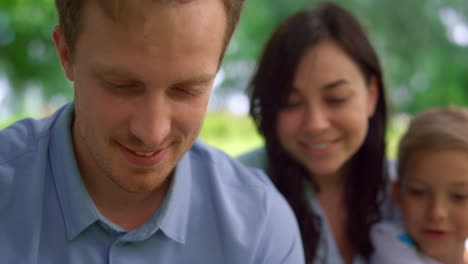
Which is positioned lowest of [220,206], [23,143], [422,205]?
[422,205]

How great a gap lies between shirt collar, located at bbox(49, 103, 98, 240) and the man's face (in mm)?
111

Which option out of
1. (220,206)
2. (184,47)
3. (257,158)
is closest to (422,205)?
(257,158)

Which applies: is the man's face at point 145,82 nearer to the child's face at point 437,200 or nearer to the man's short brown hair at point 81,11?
the man's short brown hair at point 81,11

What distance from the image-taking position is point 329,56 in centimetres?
182

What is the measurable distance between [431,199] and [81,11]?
4.61 ft

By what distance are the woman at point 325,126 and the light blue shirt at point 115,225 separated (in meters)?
0.51

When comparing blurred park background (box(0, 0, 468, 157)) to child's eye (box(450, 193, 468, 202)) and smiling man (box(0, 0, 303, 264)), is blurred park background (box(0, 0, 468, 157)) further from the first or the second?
smiling man (box(0, 0, 303, 264))

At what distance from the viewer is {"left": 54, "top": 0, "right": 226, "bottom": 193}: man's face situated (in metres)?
1.00

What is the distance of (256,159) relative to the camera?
2.13 m

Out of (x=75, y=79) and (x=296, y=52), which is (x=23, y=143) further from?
(x=296, y=52)

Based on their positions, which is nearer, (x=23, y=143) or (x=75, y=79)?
(x=75, y=79)

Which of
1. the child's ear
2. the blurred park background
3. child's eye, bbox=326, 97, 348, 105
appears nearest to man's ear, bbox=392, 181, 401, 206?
the child's ear

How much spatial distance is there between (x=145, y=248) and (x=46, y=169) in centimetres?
32

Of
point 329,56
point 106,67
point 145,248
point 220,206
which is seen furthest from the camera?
point 329,56
